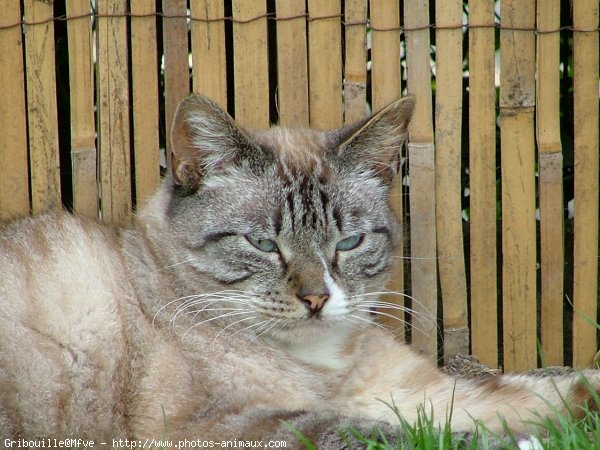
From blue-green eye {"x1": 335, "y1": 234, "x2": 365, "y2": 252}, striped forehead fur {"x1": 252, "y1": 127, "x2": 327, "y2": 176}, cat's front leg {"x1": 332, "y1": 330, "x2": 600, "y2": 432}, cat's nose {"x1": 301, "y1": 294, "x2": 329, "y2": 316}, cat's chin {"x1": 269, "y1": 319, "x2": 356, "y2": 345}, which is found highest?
striped forehead fur {"x1": 252, "y1": 127, "x2": 327, "y2": 176}

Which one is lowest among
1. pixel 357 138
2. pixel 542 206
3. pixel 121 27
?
pixel 542 206

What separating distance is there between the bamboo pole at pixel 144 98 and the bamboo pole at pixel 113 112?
0.04 meters

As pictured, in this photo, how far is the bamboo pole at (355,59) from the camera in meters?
4.29

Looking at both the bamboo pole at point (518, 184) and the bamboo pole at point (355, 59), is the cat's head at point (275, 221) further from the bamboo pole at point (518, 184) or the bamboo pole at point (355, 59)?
the bamboo pole at point (518, 184)

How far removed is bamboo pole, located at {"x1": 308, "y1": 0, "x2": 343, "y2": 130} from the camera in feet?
14.1

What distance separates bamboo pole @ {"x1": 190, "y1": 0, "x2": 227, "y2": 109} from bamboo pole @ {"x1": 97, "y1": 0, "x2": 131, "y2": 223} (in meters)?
0.31

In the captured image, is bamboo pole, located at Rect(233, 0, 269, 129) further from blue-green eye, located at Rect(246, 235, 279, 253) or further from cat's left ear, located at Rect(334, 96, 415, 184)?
blue-green eye, located at Rect(246, 235, 279, 253)

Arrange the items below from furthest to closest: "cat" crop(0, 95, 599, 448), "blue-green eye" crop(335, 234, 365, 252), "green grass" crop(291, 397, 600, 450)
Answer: "blue-green eye" crop(335, 234, 365, 252) < "cat" crop(0, 95, 599, 448) < "green grass" crop(291, 397, 600, 450)

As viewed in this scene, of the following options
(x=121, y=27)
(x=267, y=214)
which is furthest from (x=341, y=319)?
(x=121, y=27)

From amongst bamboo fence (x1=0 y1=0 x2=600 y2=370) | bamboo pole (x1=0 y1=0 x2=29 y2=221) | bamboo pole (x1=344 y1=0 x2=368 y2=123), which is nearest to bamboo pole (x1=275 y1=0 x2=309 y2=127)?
bamboo fence (x1=0 y1=0 x2=600 y2=370)

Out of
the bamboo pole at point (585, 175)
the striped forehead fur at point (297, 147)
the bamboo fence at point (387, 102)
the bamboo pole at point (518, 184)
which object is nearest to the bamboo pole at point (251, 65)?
the bamboo fence at point (387, 102)

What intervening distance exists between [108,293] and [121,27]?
50.5 inches

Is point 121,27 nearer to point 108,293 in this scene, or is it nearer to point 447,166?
point 108,293

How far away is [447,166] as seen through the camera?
14.4 ft
